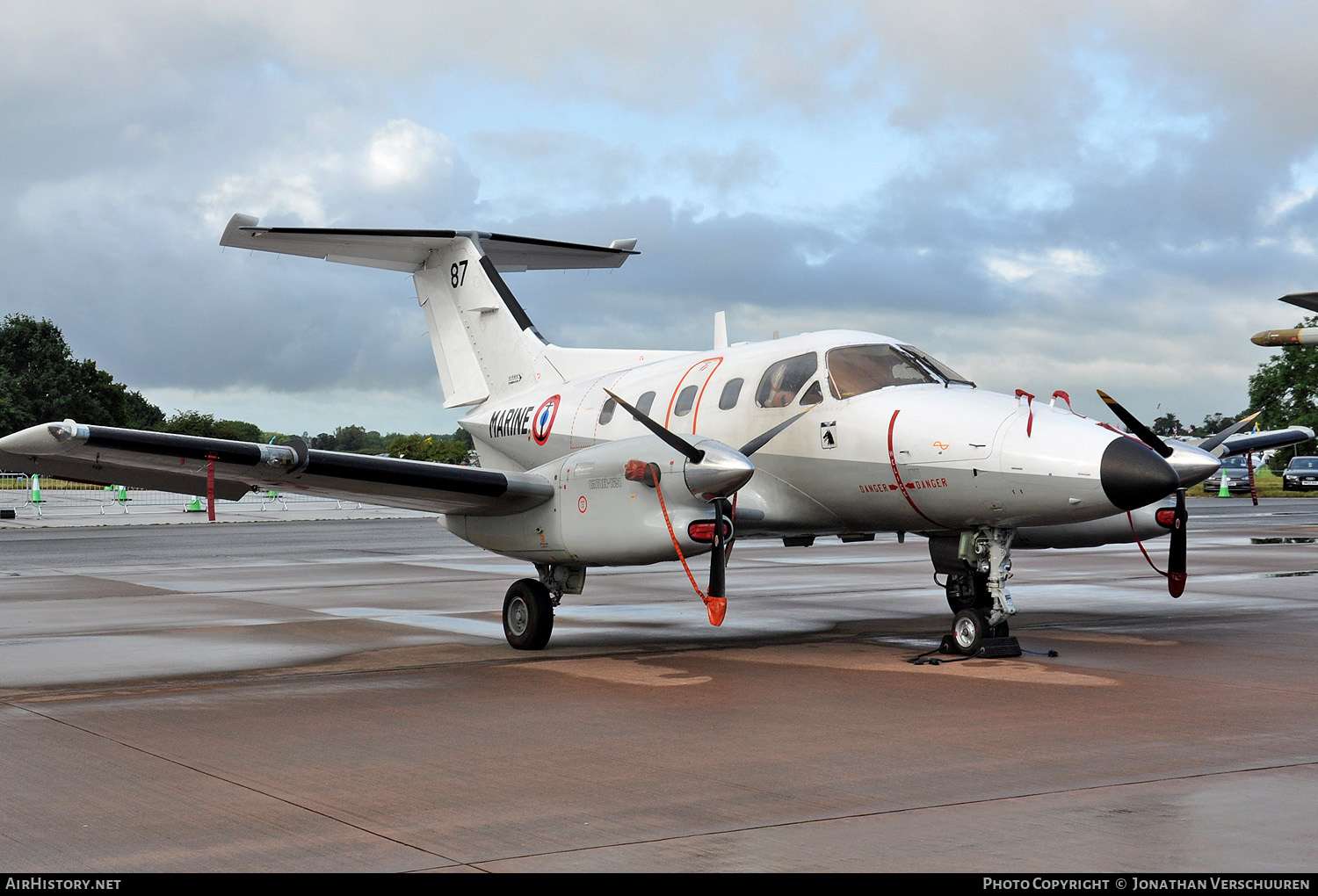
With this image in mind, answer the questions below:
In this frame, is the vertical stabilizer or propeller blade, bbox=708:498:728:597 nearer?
propeller blade, bbox=708:498:728:597

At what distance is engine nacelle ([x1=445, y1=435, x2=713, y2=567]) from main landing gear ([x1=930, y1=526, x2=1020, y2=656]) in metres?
2.41

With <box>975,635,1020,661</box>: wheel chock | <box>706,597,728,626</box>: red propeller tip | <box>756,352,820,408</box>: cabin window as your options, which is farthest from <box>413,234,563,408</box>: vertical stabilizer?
<box>975,635,1020,661</box>: wheel chock

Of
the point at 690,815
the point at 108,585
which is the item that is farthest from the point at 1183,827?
the point at 108,585

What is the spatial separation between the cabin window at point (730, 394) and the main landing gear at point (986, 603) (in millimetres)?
2575

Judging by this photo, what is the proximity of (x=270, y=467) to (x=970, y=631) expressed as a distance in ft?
21.4

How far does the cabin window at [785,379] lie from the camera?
11.7 meters

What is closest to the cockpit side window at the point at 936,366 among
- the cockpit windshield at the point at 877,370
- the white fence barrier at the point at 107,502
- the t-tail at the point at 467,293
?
the cockpit windshield at the point at 877,370

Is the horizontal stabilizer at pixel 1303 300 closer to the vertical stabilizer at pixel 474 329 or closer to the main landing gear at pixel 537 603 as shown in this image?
the main landing gear at pixel 537 603

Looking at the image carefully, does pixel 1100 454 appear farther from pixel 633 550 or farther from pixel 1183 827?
pixel 1183 827

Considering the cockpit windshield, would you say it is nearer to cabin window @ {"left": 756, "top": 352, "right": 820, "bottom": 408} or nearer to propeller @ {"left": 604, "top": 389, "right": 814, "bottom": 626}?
cabin window @ {"left": 756, "top": 352, "right": 820, "bottom": 408}

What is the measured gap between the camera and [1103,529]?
12.4 metres

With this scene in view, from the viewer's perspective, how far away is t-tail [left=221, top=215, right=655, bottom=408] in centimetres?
1564

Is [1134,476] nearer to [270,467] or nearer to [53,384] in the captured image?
[270,467]
